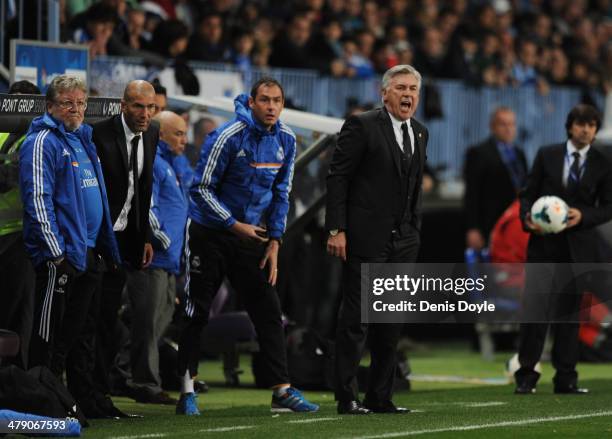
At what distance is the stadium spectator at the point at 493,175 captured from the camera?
16.2m

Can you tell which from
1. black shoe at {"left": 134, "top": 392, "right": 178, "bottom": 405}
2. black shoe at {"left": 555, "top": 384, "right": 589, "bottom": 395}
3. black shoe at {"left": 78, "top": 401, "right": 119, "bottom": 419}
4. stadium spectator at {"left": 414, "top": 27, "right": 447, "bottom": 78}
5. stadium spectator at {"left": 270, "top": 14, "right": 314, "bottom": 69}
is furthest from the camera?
stadium spectator at {"left": 414, "top": 27, "right": 447, "bottom": 78}

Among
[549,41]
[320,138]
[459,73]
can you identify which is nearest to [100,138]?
[320,138]

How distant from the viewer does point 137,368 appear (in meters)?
11.2

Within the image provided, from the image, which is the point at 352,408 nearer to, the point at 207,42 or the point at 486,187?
the point at 486,187

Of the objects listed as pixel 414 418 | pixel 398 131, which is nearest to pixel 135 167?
pixel 398 131

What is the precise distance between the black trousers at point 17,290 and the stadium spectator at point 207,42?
719 cm

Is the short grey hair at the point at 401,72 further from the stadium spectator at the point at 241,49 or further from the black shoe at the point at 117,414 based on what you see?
the stadium spectator at the point at 241,49

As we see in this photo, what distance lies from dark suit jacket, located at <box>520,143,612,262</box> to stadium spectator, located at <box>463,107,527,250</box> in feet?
13.6

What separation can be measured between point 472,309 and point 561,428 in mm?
5918

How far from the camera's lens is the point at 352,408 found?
31.7 feet


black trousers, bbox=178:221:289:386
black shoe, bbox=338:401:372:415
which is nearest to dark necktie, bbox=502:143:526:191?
black trousers, bbox=178:221:289:386

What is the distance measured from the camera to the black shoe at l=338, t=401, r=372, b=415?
31.7 ft

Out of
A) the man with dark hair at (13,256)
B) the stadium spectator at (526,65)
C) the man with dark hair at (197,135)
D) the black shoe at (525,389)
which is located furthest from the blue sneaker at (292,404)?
the stadium spectator at (526,65)

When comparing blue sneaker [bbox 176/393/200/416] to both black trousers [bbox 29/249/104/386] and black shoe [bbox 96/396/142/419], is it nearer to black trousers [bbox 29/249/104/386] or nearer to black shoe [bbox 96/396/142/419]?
black shoe [bbox 96/396/142/419]
